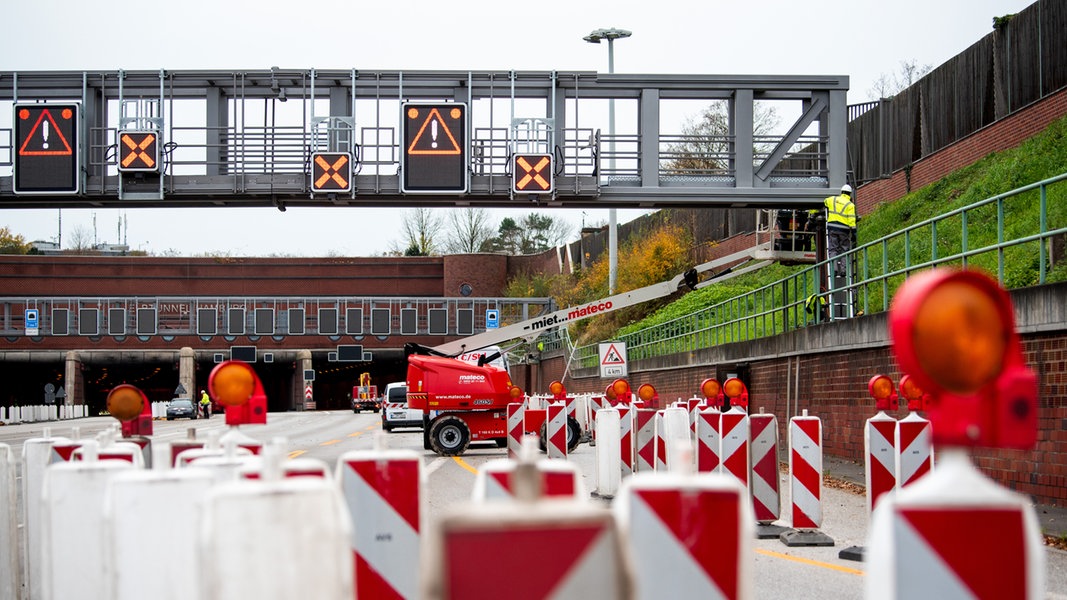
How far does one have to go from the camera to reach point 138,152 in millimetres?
26422

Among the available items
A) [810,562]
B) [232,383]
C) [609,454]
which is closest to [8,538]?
[232,383]

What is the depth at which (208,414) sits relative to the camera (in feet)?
246

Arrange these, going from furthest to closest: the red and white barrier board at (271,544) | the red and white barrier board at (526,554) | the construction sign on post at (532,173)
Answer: the construction sign on post at (532,173)
the red and white barrier board at (271,544)
the red and white barrier board at (526,554)

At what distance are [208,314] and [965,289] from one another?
87.4 m

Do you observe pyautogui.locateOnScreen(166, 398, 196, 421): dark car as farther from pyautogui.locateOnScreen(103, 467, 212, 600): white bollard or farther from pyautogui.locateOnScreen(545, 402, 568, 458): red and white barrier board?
pyautogui.locateOnScreen(103, 467, 212, 600): white bollard

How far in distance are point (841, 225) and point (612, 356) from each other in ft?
38.9

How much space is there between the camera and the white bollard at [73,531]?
6.28 m

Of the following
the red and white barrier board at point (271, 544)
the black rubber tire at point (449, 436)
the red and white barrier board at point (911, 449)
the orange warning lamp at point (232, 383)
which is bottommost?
the black rubber tire at point (449, 436)

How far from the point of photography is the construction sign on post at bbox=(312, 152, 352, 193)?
25984mm

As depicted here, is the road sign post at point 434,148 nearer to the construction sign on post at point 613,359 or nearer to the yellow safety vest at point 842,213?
the yellow safety vest at point 842,213

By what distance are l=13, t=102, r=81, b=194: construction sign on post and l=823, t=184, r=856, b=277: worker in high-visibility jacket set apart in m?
15.6

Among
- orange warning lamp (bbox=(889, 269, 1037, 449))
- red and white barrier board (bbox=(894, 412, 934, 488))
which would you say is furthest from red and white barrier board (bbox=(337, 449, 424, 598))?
red and white barrier board (bbox=(894, 412, 934, 488))

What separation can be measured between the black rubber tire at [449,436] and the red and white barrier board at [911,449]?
53.3 ft

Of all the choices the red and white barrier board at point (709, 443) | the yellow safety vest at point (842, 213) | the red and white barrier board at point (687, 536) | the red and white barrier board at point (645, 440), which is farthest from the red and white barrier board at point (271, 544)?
the yellow safety vest at point (842, 213)
